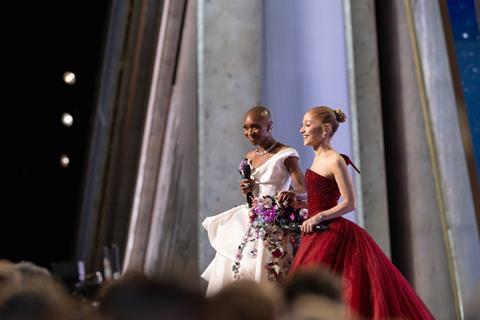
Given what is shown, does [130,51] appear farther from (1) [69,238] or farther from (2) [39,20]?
(1) [69,238]

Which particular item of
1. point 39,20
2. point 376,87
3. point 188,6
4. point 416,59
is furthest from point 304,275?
point 39,20

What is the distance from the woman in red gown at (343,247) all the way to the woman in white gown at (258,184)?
32 centimetres

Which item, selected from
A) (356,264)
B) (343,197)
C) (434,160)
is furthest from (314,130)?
(434,160)

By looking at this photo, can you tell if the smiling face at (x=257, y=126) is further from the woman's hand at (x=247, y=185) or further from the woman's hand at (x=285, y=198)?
the woman's hand at (x=285, y=198)

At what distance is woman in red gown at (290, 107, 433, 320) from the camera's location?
396cm

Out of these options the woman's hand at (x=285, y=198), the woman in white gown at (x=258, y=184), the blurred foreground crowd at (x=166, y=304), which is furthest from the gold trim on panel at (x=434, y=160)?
the blurred foreground crowd at (x=166, y=304)

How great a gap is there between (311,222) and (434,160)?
1.96m

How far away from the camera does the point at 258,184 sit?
4883 millimetres

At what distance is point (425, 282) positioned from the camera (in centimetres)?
625

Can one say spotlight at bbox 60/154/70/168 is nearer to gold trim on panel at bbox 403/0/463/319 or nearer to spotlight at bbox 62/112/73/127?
spotlight at bbox 62/112/73/127

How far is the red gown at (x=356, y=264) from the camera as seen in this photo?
3939 millimetres

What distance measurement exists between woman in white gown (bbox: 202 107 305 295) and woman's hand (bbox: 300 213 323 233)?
14.0 inches

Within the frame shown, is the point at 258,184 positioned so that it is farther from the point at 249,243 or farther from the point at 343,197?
the point at 343,197

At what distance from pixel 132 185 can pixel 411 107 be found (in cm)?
634
